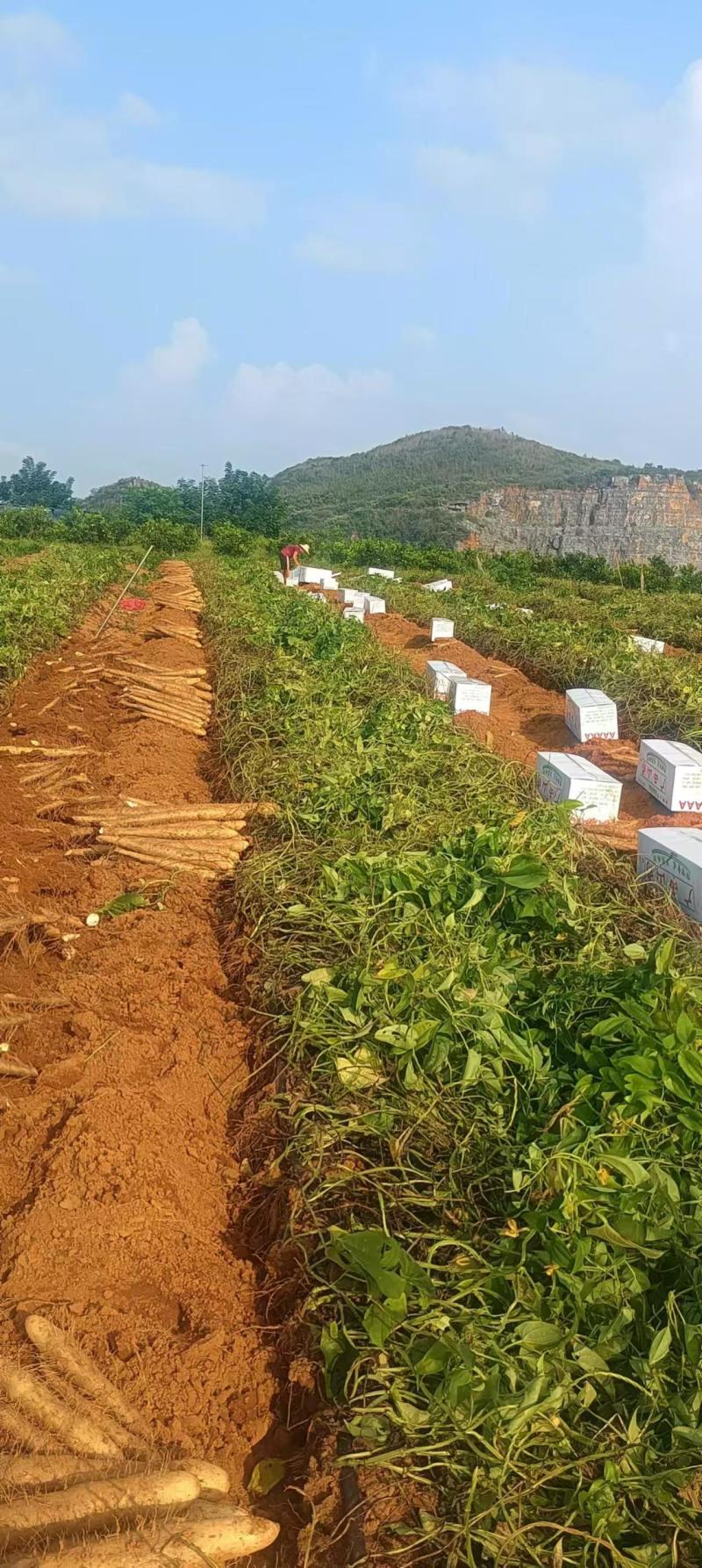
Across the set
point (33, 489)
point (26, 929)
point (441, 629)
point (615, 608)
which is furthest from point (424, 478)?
point (26, 929)

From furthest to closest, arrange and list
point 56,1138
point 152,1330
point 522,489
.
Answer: point 522,489, point 56,1138, point 152,1330

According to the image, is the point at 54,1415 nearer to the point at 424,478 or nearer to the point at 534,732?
the point at 534,732

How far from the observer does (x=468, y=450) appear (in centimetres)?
9756

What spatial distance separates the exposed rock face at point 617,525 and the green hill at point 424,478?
4.14 meters

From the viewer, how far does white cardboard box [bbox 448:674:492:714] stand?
8.84m

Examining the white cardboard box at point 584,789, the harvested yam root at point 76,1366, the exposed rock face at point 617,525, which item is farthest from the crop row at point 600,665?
the exposed rock face at point 617,525

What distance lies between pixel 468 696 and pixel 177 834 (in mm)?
4608

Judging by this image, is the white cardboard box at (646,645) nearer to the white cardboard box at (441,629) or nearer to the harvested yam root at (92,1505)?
the white cardboard box at (441,629)

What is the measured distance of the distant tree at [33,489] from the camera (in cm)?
6975

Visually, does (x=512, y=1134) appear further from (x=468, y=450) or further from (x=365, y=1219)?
(x=468, y=450)

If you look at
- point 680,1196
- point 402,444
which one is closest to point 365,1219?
point 680,1196

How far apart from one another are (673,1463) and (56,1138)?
196 centimetres

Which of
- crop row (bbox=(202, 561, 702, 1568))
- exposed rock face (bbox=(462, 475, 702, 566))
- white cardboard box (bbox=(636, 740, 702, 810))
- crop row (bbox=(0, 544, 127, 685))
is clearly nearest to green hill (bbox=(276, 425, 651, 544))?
exposed rock face (bbox=(462, 475, 702, 566))

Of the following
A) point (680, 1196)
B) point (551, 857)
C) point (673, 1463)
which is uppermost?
point (551, 857)
